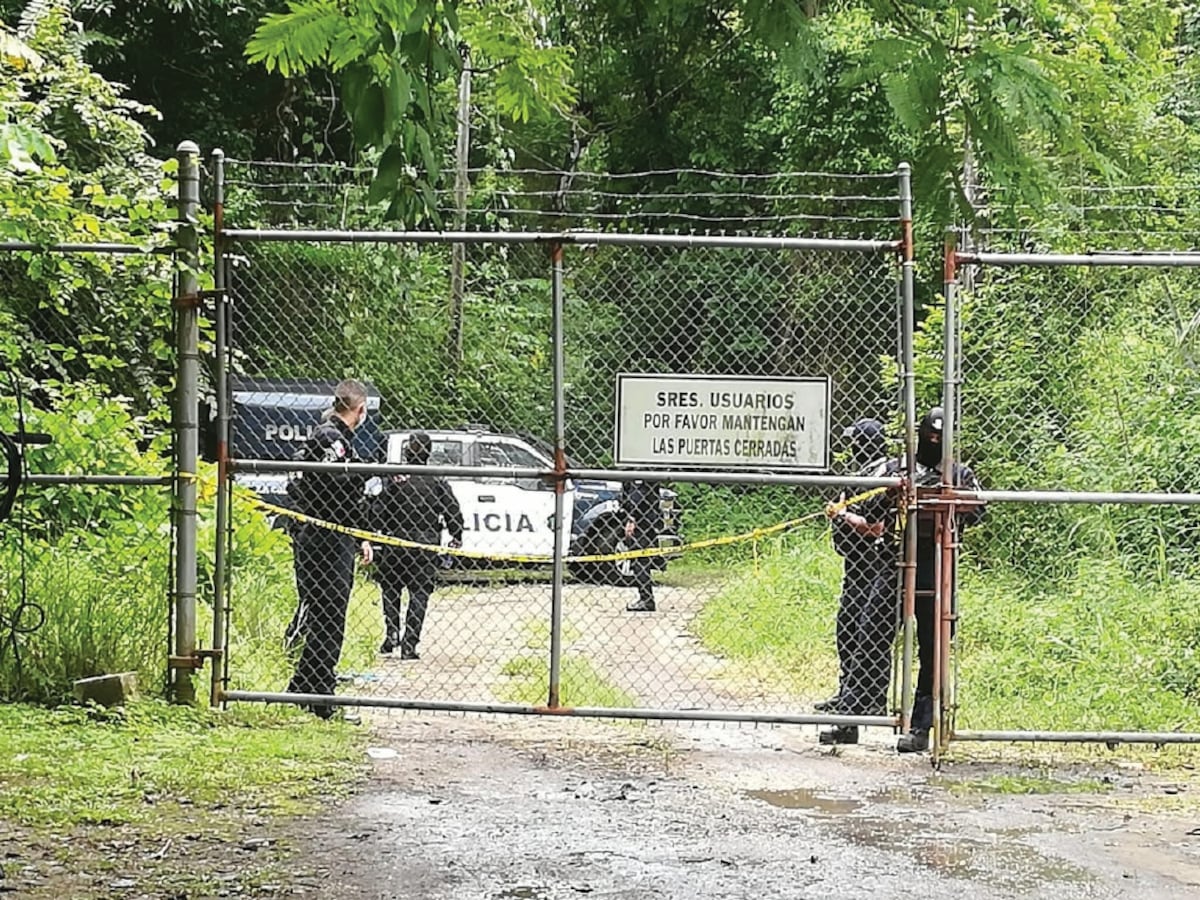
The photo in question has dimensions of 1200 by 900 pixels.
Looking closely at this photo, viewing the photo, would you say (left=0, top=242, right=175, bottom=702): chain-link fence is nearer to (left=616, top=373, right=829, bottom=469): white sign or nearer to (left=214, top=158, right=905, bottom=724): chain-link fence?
(left=214, top=158, right=905, bottom=724): chain-link fence

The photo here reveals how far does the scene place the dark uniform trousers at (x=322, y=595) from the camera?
773 centimetres

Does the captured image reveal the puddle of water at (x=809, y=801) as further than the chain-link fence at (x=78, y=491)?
No

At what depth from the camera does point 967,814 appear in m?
6.18

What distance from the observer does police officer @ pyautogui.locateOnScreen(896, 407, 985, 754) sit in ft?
23.6

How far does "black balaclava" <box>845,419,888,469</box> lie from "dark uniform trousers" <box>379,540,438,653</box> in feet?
11.0

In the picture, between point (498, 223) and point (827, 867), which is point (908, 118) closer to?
point (827, 867)

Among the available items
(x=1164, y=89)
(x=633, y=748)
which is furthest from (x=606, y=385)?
(x=1164, y=89)

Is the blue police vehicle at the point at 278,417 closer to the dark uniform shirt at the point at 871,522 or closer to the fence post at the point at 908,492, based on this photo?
the dark uniform shirt at the point at 871,522

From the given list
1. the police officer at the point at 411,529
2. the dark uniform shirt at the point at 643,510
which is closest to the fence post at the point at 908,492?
the dark uniform shirt at the point at 643,510

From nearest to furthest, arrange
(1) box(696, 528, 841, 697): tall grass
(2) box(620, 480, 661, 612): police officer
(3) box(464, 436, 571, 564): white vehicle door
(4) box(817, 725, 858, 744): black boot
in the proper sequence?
1. (4) box(817, 725, 858, 744): black boot
2. (1) box(696, 528, 841, 697): tall grass
3. (2) box(620, 480, 661, 612): police officer
4. (3) box(464, 436, 571, 564): white vehicle door

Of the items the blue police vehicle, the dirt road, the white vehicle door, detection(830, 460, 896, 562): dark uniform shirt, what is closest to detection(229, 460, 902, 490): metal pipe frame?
detection(830, 460, 896, 562): dark uniform shirt

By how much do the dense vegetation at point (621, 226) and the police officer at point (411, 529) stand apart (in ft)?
2.41

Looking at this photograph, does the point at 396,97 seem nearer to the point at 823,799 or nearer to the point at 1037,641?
the point at 823,799

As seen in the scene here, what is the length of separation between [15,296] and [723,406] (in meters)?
5.24
